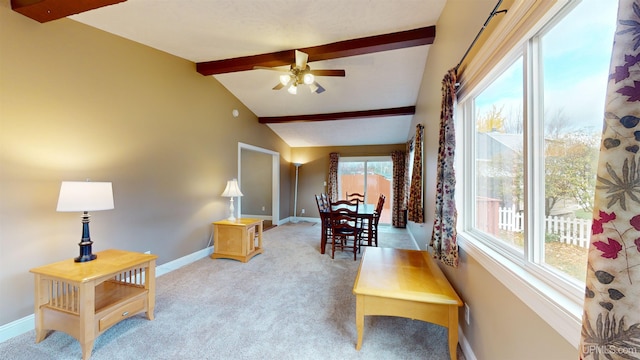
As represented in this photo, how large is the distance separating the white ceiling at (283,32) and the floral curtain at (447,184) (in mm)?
1112

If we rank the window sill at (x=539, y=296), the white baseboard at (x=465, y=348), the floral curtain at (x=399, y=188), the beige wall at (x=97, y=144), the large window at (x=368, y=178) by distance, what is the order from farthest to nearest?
the large window at (x=368, y=178)
the floral curtain at (x=399, y=188)
the beige wall at (x=97, y=144)
the white baseboard at (x=465, y=348)
the window sill at (x=539, y=296)

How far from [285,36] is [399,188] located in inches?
188

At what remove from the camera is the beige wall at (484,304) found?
0.99 m

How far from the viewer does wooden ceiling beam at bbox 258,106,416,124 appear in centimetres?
474

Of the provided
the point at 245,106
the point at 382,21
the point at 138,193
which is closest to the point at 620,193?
the point at 382,21

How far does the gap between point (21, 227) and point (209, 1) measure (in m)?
2.53

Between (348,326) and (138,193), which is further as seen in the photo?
→ (138,193)

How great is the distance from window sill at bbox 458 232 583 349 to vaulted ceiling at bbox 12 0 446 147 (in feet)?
7.66

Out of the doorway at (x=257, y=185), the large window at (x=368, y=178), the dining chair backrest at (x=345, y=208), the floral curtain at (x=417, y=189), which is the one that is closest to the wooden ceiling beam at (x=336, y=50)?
the floral curtain at (x=417, y=189)

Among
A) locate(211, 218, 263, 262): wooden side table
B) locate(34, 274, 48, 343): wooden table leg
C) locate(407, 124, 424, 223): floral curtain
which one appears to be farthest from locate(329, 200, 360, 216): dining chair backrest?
locate(34, 274, 48, 343): wooden table leg

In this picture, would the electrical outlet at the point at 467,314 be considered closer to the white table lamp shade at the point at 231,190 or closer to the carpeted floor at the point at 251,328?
the carpeted floor at the point at 251,328

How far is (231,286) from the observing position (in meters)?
2.81

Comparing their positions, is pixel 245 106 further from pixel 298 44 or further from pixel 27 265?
pixel 27 265

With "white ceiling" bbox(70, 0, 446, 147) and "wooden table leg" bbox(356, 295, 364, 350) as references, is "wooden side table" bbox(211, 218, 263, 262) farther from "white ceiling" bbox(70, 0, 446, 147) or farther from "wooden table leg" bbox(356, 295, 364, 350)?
"white ceiling" bbox(70, 0, 446, 147)
